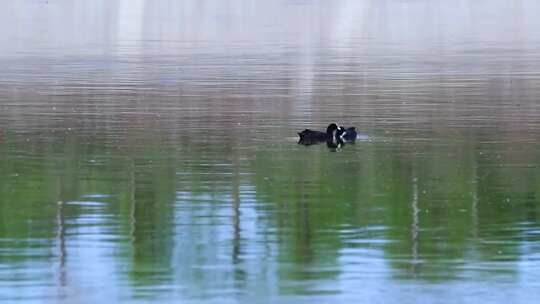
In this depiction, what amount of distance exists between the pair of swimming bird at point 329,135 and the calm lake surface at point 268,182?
0.94ft

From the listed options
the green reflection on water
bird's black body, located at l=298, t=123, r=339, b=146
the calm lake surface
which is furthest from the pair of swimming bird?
the green reflection on water

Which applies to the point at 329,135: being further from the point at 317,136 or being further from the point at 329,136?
the point at 317,136

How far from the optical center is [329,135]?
1332 inches

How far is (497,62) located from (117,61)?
14.1 meters

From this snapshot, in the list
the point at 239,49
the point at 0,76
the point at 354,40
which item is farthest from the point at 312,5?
the point at 0,76

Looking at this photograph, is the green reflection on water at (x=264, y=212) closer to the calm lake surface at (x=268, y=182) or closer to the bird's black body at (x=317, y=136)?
the calm lake surface at (x=268, y=182)

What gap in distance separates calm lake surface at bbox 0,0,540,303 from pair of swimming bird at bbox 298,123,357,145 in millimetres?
286

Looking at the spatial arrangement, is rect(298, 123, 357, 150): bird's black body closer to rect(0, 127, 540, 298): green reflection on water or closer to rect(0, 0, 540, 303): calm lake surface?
rect(0, 0, 540, 303): calm lake surface

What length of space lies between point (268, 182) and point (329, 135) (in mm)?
6254

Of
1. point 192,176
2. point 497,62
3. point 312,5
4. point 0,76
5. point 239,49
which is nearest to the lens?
point 192,176

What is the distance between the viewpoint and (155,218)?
2414 cm

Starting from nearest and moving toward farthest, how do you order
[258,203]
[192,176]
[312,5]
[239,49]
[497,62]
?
[258,203] → [192,176] → [497,62] → [239,49] → [312,5]

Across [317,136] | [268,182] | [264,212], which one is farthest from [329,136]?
[264,212]

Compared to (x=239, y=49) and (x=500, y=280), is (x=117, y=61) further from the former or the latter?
(x=500, y=280)
